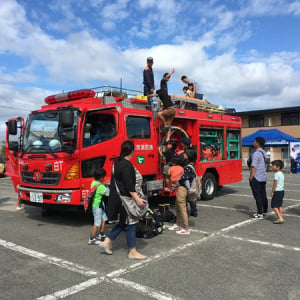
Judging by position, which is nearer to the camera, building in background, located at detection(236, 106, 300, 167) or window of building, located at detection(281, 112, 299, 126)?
building in background, located at detection(236, 106, 300, 167)

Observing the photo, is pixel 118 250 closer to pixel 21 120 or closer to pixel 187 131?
pixel 21 120

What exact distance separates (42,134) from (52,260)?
307 centimetres

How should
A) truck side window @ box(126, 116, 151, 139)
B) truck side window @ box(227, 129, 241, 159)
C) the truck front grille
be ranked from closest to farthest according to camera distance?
the truck front grille → truck side window @ box(126, 116, 151, 139) → truck side window @ box(227, 129, 241, 159)

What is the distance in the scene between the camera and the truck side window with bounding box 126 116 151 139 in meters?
7.22

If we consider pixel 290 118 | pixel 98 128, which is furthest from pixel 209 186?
pixel 290 118

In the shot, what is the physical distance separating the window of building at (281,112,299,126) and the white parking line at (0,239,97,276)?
95.7 feet

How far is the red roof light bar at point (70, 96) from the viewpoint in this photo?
7.32 m

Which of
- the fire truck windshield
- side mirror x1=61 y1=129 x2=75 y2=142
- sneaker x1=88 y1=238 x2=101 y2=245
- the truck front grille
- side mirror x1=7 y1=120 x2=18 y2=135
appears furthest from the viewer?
side mirror x1=7 y1=120 x2=18 y2=135

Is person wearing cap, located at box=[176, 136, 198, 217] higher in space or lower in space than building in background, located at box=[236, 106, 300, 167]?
lower

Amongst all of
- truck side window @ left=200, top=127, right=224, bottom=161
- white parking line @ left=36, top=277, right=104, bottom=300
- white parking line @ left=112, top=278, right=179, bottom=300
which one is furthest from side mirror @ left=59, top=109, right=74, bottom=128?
truck side window @ left=200, top=127, right=224, bottom=161

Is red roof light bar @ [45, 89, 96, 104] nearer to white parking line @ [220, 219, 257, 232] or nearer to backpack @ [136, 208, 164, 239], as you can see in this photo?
backpack @ [136, 208, 164, 239]

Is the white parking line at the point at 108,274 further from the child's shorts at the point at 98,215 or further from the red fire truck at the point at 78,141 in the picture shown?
the red fire truck at the point at 78,141

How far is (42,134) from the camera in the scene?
6.91 m

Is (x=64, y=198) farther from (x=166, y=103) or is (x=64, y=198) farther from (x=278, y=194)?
(x=278, y=194)
